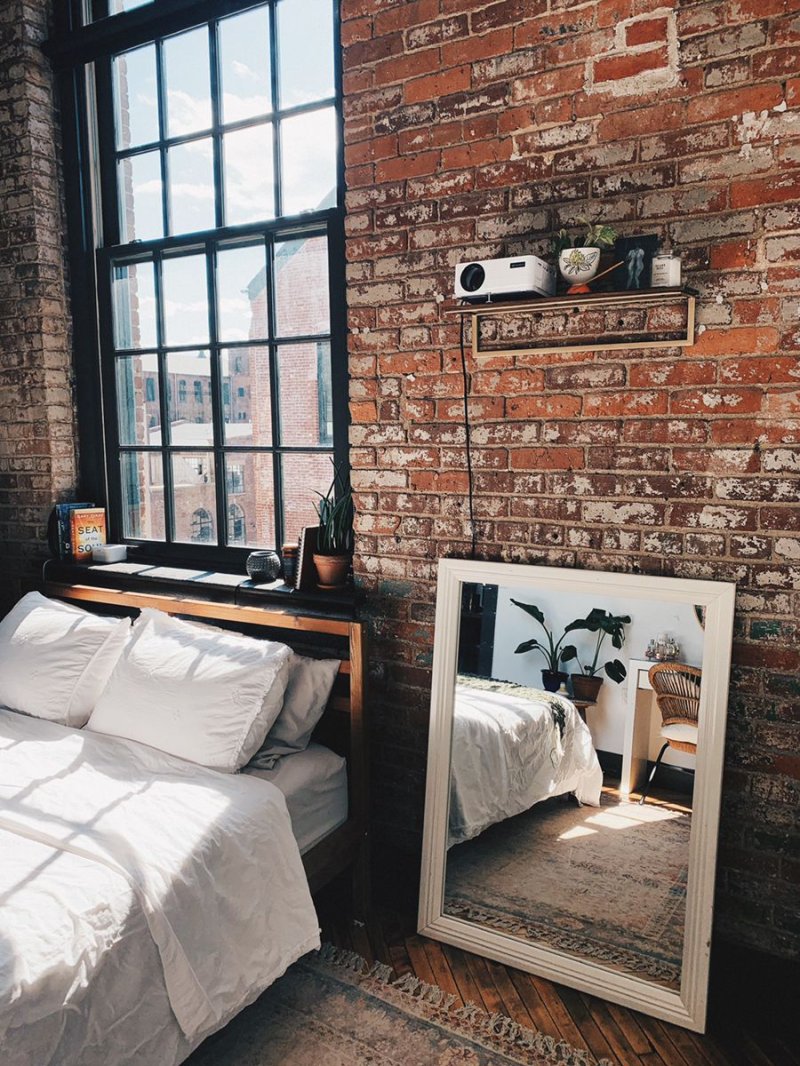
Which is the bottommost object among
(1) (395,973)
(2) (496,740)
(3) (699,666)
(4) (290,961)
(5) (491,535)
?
(1) (395,973)

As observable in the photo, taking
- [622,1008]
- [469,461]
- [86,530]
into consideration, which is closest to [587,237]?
[469,461]

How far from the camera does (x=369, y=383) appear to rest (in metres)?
2.59

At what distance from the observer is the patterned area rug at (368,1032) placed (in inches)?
76.2

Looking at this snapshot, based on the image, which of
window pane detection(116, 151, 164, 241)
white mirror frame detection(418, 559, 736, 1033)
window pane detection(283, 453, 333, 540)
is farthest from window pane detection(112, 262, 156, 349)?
white mirror frame detection(418, 559, 736, 1033)

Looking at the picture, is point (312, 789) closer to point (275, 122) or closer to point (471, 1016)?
point (471, 1016)

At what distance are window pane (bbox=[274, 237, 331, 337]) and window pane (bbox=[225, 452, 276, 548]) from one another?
49cm

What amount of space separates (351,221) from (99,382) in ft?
4.71

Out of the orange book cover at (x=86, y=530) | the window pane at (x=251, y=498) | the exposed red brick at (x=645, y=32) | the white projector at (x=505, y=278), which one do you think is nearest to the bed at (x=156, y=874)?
the window pane at (x=251, y=498)

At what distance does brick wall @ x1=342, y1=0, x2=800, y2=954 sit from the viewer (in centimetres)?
200

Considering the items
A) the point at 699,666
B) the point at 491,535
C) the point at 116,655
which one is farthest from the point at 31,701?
the point at 699,666

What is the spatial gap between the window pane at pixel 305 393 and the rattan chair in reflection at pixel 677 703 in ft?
4.64

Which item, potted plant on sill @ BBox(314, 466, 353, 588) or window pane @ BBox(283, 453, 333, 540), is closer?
potted plant on sill @ BBox(314, 466, 353, 588)

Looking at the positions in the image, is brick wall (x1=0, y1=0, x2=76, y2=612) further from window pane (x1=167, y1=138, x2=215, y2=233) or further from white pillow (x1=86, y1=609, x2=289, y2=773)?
white pillow (x1=86, y1=609, x2=289, y2=773)

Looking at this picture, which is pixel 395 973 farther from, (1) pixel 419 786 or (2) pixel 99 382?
(2) pixel 99 382
